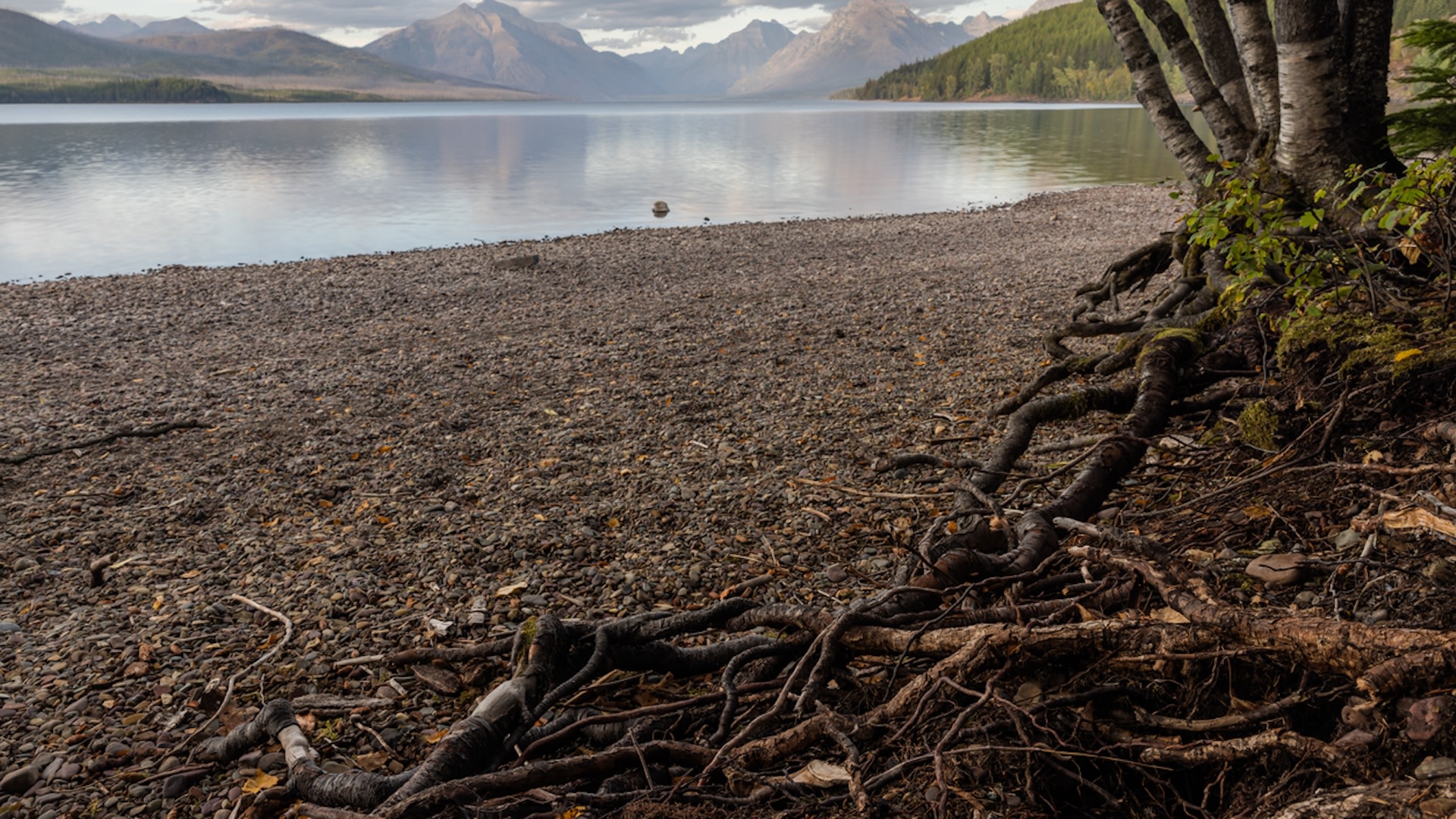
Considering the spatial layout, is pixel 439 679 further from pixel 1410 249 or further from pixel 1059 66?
pixel 1059 66

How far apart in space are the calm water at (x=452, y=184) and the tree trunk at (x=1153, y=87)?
22.6 m

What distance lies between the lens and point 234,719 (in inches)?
160

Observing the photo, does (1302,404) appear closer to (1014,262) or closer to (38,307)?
(1014,262)

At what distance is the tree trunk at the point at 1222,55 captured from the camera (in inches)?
327

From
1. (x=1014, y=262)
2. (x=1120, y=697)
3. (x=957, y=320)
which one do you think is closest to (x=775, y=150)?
(x=1014, y=262)

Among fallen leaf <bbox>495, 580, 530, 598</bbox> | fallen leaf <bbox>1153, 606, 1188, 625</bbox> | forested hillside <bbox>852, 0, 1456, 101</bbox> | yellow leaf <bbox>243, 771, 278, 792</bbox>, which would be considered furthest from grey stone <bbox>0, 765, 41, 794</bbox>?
forested hillside <bbox>852, 0, 1456, 101</bbox>

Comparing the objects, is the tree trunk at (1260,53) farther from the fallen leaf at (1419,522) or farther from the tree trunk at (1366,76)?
the fallen leaf at (1419,522)

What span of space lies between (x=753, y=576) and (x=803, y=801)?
2575mm

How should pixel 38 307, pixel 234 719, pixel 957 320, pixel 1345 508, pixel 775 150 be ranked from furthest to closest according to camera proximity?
pixel 775 150 → pixel 38 307 → pixel 957 320 → pixel 234 719 → pixel 1345 508

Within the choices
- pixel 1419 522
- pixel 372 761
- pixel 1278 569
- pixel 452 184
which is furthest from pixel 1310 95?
pixel 452 184

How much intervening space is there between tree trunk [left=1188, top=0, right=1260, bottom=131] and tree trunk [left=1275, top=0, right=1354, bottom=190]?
6.96ft

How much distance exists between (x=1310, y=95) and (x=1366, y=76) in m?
0.55

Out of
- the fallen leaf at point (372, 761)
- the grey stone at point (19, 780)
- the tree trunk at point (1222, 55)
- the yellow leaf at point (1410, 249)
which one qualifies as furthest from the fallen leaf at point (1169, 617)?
the tree trunk at point (1222, 55)

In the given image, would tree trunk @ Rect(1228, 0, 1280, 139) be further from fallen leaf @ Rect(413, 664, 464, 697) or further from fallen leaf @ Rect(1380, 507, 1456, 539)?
fallen leaf @ Rect(413, 664, 464, 697)
